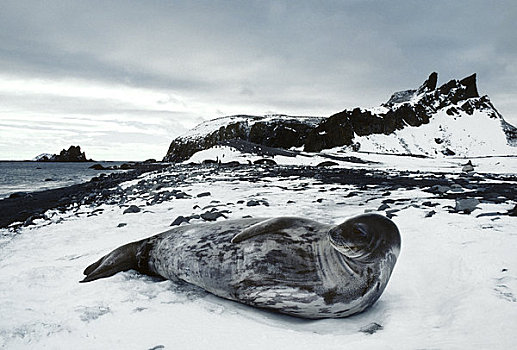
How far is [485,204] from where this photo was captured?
19.5ft

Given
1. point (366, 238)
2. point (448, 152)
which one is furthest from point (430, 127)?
point (366, 238)

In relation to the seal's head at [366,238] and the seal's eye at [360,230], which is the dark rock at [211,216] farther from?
the seal's eye at [360,230]

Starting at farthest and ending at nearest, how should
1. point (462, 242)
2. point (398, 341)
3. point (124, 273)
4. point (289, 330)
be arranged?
1. point (462, 242)
2. point (124, 273)
3. point (289, 330)
4. point (398, 341)

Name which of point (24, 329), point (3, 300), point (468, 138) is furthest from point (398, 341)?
point (468, 138)

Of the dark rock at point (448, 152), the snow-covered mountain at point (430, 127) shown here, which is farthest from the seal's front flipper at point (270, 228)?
the dark rock at point (448, 152)

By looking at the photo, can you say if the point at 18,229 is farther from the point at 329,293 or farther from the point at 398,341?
the point at 398,341

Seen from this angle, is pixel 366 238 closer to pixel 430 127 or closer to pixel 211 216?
pixel 211 216

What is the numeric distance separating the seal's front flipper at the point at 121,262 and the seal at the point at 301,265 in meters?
0.72

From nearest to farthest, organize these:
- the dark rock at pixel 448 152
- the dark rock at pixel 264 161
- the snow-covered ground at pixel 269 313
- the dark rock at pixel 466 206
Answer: the snow-covered ground at pixel 269 313 → the dark rock at pixel 466 206 → the dark rock at pixel 264 161 → the dark rock at pixel 448 152

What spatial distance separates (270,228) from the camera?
2838mm

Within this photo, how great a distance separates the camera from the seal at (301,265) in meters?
2.50

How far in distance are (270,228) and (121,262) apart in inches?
74.9

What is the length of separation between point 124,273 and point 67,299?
2.37 feet

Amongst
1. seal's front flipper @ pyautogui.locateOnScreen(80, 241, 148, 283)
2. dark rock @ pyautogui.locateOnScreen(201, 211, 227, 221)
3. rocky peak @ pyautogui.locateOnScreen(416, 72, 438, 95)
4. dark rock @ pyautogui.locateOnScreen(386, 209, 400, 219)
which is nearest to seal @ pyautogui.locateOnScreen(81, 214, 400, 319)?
seal's front flipper @ pyautogui.locateOnScreen(80, 241, 148, 283)
